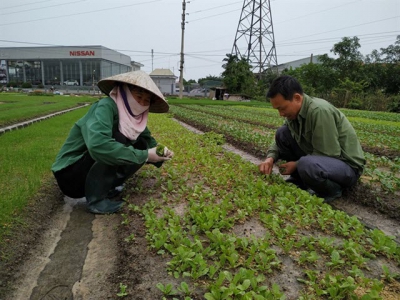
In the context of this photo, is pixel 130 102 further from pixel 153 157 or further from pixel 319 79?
pixel 319 79

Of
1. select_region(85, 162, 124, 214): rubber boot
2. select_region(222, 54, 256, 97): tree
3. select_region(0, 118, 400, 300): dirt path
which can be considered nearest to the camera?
select_region(0, 118, 400, 300): dirt path

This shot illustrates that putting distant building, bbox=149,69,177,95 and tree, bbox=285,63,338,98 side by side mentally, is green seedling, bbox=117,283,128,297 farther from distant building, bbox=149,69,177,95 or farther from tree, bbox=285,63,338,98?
distant building, bbox=149,69,177,95

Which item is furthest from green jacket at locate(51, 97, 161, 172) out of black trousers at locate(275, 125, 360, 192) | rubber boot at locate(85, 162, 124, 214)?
black trousers at locate(275, 125, 360, 192)

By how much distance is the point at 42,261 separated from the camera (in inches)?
88.7

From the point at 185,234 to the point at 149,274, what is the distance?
19.7 inches

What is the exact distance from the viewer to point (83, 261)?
226 cm

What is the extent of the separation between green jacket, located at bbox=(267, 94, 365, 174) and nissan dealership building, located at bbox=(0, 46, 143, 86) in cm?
5478

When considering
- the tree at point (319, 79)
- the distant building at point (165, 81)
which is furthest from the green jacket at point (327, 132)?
the distant building at point (165, 81)

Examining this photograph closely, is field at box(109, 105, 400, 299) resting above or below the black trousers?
below

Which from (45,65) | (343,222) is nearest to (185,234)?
(343,222)

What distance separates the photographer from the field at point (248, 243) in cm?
179

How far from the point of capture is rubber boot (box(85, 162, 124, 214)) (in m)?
→ 2.87

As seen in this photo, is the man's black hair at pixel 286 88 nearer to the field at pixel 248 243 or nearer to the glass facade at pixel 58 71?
the field at pixel 248 243

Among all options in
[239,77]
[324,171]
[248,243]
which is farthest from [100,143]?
[239,77]
